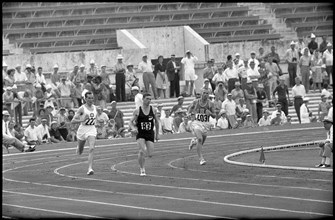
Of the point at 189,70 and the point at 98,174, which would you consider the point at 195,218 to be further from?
the point at 189,70

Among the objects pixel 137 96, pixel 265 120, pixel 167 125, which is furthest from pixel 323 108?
pixel 137 96

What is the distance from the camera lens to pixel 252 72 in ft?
120

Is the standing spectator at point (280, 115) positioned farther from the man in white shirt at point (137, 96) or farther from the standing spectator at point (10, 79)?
the standing spectator at point (10, 79)

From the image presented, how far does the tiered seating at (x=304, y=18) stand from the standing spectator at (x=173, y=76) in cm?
848

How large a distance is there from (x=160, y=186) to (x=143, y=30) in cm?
2175

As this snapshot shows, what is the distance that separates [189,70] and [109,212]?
20446 mm

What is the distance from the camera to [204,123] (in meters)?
24.0

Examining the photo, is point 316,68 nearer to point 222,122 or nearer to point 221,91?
point 221,91

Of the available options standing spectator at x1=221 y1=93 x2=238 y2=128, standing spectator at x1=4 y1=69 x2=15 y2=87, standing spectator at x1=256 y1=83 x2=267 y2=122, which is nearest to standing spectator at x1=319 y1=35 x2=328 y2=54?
standing spectator at x1=256 y1=83 x2=267 y2=122

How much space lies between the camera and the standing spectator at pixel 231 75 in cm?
3609

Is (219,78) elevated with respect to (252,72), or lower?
lower

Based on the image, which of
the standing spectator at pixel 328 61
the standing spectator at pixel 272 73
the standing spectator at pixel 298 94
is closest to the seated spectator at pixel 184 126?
the standing spectator at pixel 298 94

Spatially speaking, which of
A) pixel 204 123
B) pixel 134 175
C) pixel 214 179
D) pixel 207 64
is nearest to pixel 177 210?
pixel 214 179

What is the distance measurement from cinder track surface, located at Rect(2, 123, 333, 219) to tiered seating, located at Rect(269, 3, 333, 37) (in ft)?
47.5
